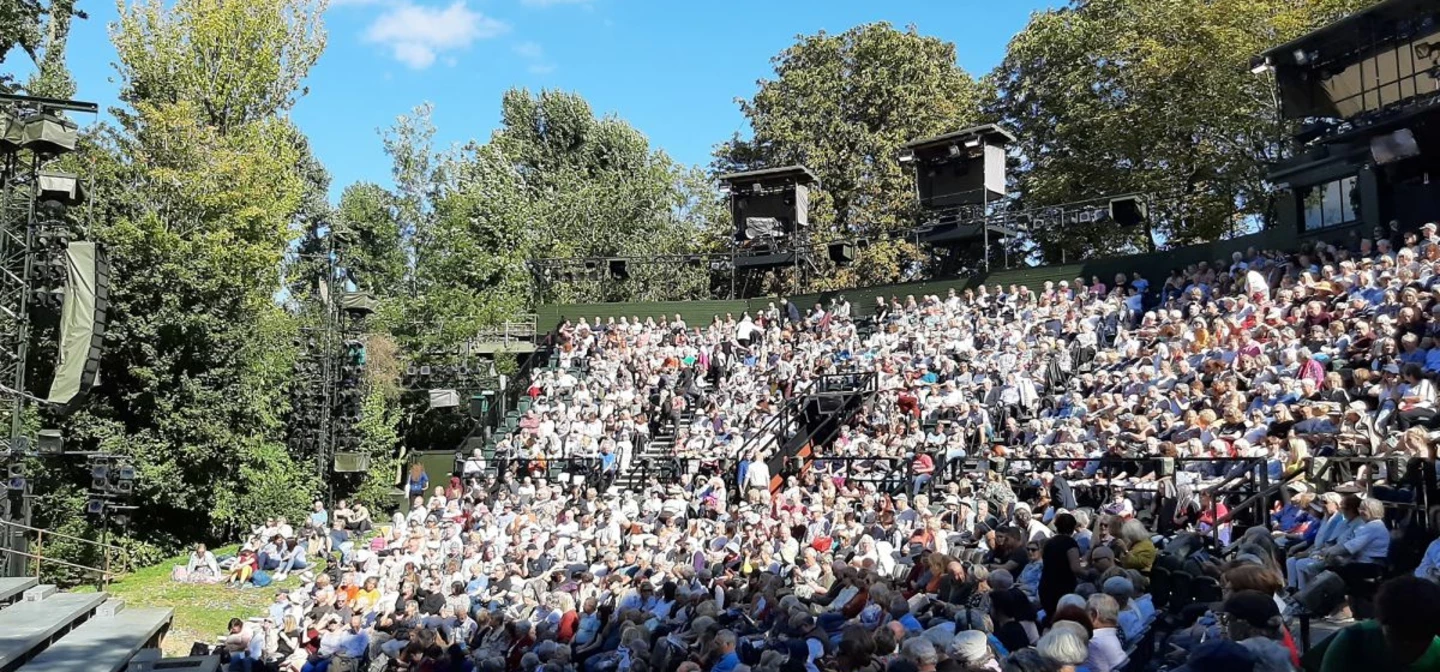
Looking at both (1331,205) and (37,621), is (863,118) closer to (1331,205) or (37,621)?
(1331,205)

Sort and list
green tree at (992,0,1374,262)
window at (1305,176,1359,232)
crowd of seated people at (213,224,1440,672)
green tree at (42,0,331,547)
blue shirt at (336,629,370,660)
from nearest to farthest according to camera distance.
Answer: crowd of seated people at (213,224,1440,672)
blue shirt at (336,629,370,660)
window at (1305,176,1359,232)
green tree at (42,0,331,547)
green tree at (992,0,1374,262)

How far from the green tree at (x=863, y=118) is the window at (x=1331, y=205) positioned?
1620cm

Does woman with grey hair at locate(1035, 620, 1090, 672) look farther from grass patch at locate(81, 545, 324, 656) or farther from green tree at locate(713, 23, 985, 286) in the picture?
green tree at locate(713, 23, 985, 286)

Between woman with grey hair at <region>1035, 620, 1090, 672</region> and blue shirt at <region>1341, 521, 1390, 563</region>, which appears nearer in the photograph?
woman with grey hair at <region>1035, 620, 1090, 672</region>

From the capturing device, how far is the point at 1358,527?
26.6 ft

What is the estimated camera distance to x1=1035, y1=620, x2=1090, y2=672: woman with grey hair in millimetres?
5527

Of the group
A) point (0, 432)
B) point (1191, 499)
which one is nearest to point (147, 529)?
point (0, 432)

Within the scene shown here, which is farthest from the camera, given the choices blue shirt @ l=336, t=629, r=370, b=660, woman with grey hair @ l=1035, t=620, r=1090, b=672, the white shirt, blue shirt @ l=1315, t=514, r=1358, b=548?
blue shirt @ l=336, t=629, r=370, b=660

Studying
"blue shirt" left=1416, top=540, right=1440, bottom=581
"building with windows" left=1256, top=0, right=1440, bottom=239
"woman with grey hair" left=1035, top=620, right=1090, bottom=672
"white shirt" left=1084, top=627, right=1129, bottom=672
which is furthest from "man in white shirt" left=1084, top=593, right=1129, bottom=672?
"building with windows" left=1256, top=0, right=1440, bottom=239

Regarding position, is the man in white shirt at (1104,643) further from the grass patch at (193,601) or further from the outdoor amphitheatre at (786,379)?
the grass patch at (193,601)

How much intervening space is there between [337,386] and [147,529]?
4964mm

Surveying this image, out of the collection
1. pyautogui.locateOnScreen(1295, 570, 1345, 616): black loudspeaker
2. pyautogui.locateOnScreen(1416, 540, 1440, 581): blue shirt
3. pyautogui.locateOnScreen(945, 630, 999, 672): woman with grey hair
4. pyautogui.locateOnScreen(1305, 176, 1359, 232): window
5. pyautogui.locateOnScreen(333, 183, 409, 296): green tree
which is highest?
pyautogui.locateOnScreen(333, 183, 409, 296): green tree

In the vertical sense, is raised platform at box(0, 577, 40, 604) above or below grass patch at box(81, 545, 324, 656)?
above

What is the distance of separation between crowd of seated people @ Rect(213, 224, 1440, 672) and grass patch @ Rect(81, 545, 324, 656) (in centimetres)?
132
